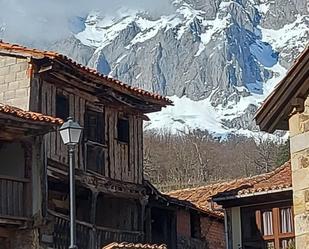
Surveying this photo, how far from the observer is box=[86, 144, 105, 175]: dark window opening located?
75.5 ft

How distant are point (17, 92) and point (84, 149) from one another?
8.33ft

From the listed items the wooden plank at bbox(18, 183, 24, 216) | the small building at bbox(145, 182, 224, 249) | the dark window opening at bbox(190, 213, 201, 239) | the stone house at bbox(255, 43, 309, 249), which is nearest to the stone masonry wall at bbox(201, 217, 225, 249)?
the small building at bbox(145, 182, 224, 249)

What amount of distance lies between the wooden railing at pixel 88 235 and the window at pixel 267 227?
3.54 metres

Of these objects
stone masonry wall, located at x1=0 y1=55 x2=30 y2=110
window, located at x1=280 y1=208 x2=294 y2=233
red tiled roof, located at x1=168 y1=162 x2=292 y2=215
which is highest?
stone masonry wall, located at x1=0 y1=55 x2=30 y2=110

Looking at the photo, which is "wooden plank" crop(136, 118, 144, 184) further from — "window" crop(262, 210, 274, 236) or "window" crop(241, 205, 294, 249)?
"window" crop(262, 210, 274, 236)

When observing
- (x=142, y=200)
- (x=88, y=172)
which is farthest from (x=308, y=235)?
(x=142, y=200)

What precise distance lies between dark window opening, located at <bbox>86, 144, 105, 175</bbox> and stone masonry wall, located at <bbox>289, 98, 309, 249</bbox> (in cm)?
1180

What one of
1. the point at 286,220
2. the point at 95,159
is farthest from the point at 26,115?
the point at 286,220

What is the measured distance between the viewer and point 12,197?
19469mm

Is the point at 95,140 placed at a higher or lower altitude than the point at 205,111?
lower

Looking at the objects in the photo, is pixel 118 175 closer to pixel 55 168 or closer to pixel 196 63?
pixel 55 168

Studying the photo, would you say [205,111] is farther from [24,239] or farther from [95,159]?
[24,239]

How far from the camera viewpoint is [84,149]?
22.7 metres

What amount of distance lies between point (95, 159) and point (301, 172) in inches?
485
